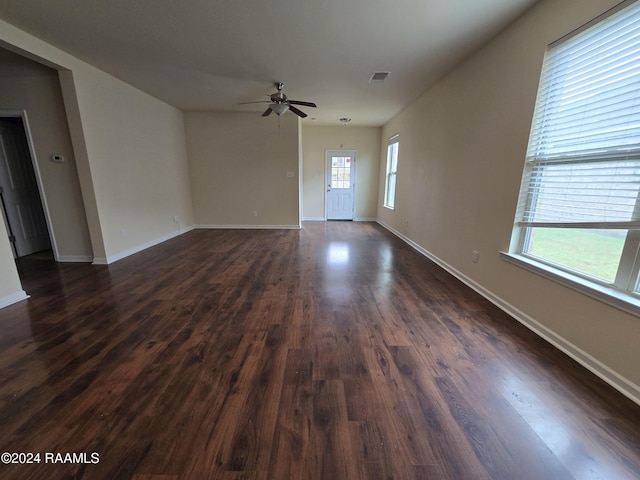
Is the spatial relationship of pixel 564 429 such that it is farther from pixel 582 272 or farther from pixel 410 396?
pixel 582 272

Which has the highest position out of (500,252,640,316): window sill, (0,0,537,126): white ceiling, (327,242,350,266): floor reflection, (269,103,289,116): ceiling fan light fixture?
(0,0,537,126): white ceiling

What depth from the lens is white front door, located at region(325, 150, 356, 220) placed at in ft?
24.3

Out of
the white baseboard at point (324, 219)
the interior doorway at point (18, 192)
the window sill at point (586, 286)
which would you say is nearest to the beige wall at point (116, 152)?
the interior doorway at point (18, 192)

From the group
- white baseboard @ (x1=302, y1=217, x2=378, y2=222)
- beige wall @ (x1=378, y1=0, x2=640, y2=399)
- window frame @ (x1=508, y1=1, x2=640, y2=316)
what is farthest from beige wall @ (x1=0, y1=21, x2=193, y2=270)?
window frame @ (x1=508, y1=1, x2=640, y2=316)

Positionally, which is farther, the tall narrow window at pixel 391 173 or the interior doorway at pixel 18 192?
the tall narrow window at pixel 391 173

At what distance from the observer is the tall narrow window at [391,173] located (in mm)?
6145

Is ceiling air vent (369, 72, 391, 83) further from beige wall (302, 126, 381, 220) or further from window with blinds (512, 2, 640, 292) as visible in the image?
beige wall (302, 126, 381, 220)

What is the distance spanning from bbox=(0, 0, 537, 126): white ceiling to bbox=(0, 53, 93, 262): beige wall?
726mm

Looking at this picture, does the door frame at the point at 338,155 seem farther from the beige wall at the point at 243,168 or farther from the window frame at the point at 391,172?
the beige wall at the point at 243,168

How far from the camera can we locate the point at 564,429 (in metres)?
1.30

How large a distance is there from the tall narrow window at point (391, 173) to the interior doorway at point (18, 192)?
6.38 meters

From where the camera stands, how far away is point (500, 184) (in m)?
Answer: 2.56

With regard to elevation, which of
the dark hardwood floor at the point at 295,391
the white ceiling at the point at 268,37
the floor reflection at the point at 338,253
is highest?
the white ceiling at the point at 268,37

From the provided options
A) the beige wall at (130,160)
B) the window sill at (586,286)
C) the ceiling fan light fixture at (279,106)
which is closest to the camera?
the window sill at (586,286)
